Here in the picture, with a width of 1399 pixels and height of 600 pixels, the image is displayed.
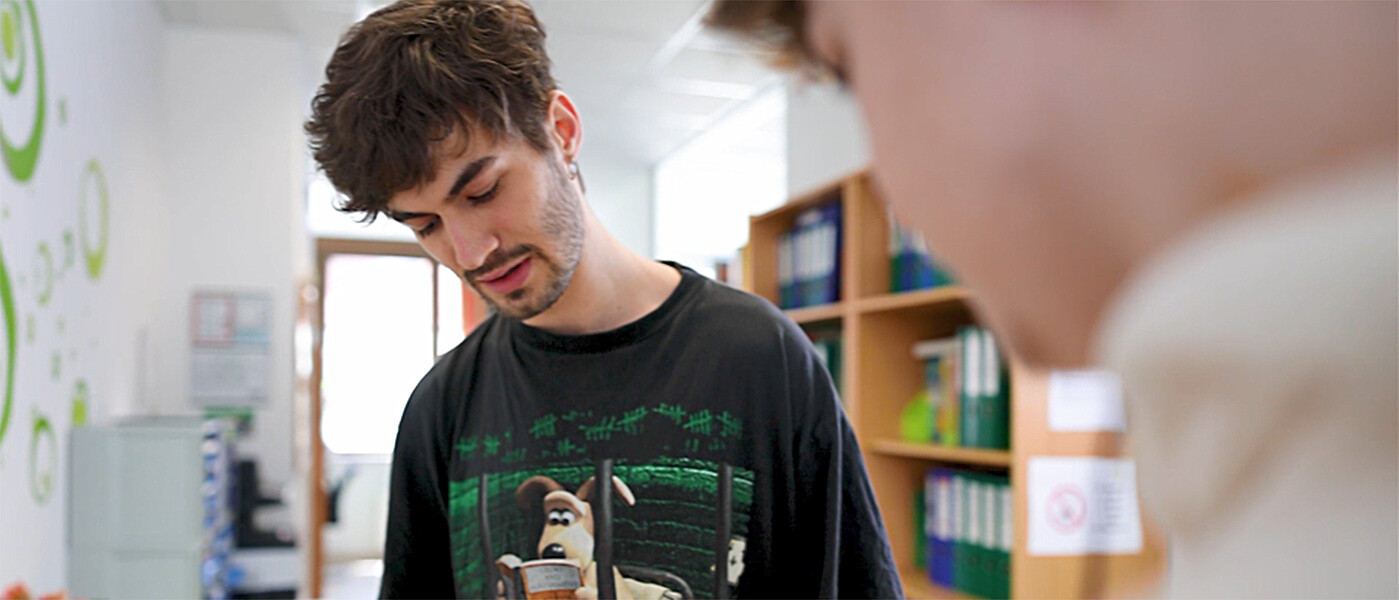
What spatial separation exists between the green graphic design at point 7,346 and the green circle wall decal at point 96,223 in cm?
65

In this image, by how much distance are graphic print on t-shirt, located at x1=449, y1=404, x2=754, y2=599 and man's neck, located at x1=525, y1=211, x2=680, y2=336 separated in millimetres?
89

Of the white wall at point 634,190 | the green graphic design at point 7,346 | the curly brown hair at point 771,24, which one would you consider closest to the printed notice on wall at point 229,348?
the white wall at point 634,190

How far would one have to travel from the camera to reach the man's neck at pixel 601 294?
3.13 ft

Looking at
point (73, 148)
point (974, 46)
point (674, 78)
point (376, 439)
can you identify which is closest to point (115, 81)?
point (73, 148)

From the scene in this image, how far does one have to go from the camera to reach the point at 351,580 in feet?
19.2

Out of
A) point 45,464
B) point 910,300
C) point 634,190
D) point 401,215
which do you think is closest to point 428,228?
point 401,215

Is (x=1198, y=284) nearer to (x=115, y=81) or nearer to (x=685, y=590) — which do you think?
(x=685, y=590)

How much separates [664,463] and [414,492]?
0.25 m

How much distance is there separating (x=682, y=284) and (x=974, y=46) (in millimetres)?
763

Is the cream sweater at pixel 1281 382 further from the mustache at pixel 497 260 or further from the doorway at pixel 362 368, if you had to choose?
the doorway at pixel 362 368

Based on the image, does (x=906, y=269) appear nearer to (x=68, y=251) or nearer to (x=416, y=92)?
(x=416, y=92)

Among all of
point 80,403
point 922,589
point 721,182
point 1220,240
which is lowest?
point 922,589

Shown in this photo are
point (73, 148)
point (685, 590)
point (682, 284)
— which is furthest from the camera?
point (73, 148)

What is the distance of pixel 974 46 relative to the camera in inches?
8.5
